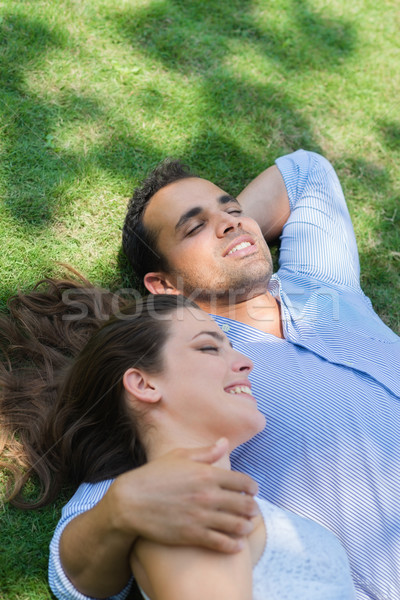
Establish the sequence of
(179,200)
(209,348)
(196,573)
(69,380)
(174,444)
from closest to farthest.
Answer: (196,573) < (174,444) < (209,348) < (69,380) < (179,200)

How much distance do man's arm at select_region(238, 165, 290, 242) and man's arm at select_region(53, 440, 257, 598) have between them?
2094mm

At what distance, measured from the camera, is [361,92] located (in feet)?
16.5

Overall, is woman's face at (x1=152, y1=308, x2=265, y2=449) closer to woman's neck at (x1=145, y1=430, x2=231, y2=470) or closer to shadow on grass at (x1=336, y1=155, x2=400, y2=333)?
woman's neck at (x1=145, y1=430, x2=231, y2=470)

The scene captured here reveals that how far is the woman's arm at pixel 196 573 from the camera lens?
1869 millimetres

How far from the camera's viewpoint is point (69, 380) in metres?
2.86

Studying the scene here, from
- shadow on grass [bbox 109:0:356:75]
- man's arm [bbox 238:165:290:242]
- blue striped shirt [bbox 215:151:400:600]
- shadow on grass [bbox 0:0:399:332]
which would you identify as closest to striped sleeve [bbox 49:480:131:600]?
blue striped shirt [bbox 215:151:400:600]

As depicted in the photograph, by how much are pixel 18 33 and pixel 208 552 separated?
404 cm

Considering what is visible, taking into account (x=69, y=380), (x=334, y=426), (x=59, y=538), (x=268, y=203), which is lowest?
(x=59, y=538)

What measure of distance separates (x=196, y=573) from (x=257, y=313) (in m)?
1.72

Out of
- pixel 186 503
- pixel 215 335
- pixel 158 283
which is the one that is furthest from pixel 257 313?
pixel 186 503

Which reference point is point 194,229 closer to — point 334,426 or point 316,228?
point 316,228

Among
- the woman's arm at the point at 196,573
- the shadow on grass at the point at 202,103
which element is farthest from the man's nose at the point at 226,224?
the woman's arm at the point at 196,573

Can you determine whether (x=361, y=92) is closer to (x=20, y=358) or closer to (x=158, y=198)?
(x=158, y=198)

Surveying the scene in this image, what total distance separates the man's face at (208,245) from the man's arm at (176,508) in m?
1.30
